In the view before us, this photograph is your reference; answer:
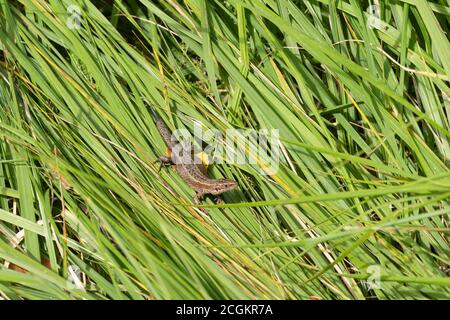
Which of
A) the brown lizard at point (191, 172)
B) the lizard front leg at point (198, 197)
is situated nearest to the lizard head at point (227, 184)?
the brown lizard at point (191, 172)

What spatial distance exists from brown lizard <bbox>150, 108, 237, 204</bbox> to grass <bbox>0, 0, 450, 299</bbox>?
0.16 ft

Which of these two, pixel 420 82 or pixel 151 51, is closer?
pixel 420 82

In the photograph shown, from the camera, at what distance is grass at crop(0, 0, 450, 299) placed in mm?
2697

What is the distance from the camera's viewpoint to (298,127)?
10.3ft

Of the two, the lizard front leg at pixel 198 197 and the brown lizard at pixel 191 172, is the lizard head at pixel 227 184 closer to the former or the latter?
the brown lizard at pixel 191 172

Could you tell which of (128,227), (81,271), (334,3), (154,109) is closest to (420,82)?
(334,3)

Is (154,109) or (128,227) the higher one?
(154,109)

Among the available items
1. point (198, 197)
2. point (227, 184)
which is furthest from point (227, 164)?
point (198, 197)

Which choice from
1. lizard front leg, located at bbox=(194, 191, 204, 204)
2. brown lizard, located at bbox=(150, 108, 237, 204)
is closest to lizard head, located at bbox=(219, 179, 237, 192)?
brown lizard, located at bbox=(150, 108, 237, 204)

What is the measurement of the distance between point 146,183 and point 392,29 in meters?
1.46

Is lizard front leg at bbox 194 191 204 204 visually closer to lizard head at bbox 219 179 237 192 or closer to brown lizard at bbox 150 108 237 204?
brown lizard at bbox 150 108 237 204

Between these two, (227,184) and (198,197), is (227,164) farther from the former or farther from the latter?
(198,197)
